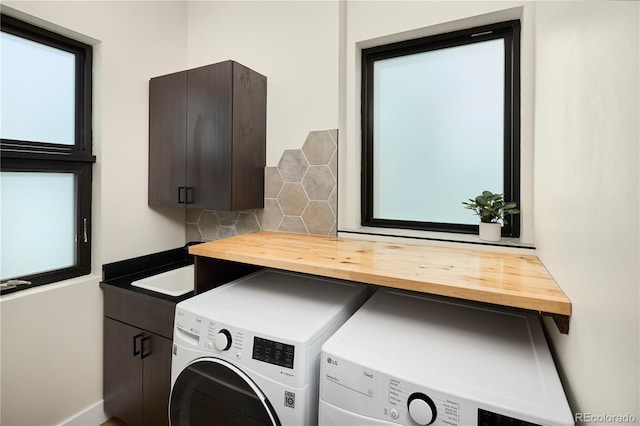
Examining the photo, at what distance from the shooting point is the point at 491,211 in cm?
156

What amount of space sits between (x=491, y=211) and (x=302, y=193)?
Result: 1.06 m

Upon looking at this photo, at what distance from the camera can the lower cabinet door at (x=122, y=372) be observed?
1698mm

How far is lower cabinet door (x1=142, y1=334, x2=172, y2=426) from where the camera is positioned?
158cm

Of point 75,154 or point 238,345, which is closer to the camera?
point 238,345

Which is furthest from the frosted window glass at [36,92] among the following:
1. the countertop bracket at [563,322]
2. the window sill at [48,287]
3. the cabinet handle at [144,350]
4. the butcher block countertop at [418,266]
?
the countertop bracket at [563,322]

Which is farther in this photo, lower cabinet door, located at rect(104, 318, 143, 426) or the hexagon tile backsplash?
the hexagon tile backsplash

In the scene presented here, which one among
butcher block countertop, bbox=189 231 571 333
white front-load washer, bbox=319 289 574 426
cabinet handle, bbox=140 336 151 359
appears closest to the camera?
white front-load washer, bbox=319 289 574 426

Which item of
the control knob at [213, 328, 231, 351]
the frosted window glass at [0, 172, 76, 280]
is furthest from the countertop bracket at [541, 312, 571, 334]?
the frosted window glass at [0, 172, 76, 280]

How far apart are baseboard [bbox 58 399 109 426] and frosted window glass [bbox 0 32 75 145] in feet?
4.99

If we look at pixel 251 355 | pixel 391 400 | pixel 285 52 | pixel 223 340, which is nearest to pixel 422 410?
pixel 391 400

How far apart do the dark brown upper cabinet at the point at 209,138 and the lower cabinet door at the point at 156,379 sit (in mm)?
779

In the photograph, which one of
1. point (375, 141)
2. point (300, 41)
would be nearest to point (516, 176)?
point (375, 141)

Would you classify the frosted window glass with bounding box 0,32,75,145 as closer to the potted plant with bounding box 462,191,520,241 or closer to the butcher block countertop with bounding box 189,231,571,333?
the butcher block countertop with bounding box 189,231,571,333

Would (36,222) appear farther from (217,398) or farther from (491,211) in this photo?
(491,211)
